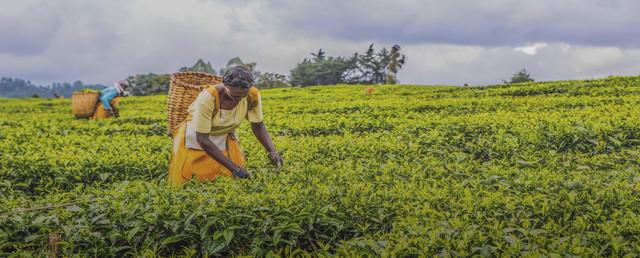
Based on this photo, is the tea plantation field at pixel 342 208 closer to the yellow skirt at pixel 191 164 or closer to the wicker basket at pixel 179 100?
the yellow skirt at pixel 191 164

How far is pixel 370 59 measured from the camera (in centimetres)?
5447

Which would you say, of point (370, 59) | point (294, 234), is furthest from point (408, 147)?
point (370, 59)

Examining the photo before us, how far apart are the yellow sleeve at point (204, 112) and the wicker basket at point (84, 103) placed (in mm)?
11039

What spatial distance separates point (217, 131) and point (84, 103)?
10936 mm

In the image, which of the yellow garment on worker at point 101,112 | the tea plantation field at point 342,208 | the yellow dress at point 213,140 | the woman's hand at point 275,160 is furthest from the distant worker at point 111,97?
the woman's hand at point 275,160

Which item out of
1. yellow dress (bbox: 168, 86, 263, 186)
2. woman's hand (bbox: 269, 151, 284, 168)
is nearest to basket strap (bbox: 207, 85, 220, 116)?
yellow dress (bbox: 168, 86, 263, 186)

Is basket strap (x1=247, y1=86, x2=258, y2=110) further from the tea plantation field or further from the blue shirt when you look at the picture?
the blue shirt

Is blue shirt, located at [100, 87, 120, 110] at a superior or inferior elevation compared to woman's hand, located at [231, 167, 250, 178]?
superior

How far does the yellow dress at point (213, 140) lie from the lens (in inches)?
187

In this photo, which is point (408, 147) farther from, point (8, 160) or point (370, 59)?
point (370, 59)

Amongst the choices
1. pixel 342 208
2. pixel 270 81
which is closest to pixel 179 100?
pixel 342 208

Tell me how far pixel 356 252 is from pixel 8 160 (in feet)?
17.2

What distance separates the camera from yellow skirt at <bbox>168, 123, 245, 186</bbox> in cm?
485

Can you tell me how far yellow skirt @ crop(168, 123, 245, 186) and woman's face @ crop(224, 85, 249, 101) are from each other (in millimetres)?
567
